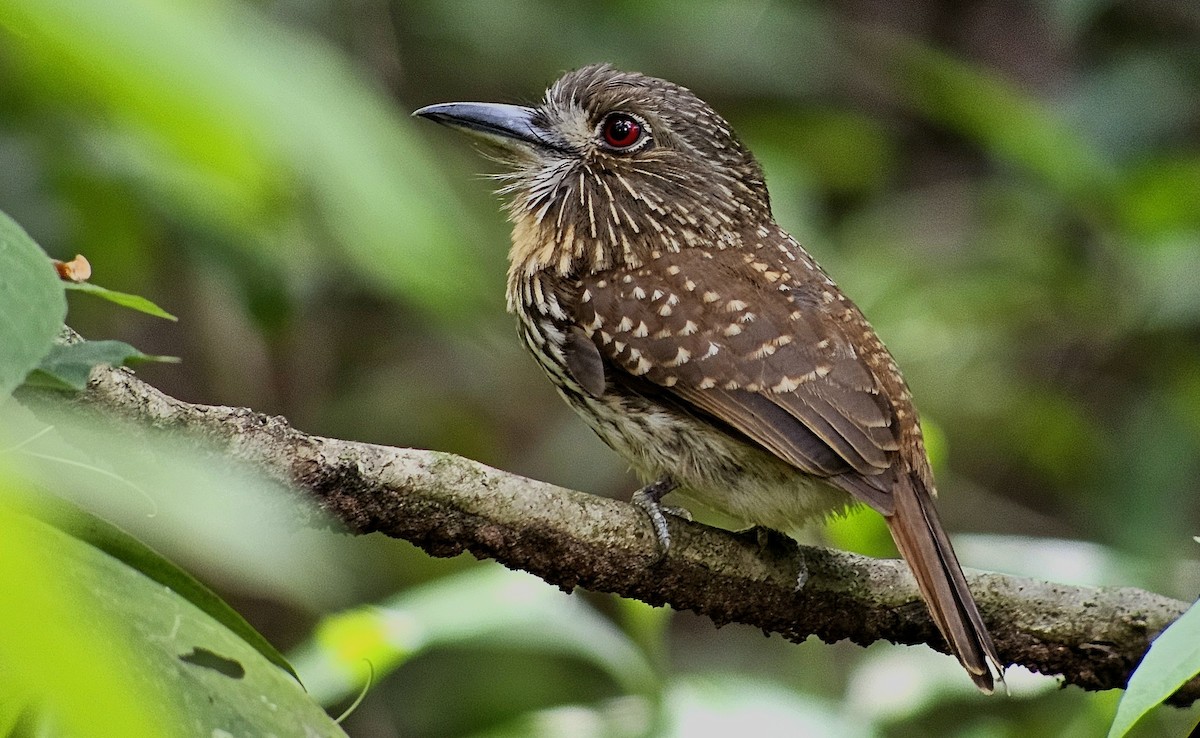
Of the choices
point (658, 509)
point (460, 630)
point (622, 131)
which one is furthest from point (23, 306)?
point (622, 131)

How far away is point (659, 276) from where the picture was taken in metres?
2.53

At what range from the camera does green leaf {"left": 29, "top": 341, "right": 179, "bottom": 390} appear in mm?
929

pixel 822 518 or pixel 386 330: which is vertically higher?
pixel 822 518

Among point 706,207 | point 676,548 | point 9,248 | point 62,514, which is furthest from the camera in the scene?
point 706,207

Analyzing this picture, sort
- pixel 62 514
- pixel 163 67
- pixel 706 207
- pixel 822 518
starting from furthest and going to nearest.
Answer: pixel 706 207 → pixel 822 518 → pixel 62 514 → pixel 163 67

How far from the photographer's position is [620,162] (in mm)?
2898

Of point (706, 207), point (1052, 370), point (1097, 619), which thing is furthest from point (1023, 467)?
point (1097, 619)

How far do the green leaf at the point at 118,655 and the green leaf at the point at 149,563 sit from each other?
1.3 inches

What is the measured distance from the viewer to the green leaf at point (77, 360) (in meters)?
0.93

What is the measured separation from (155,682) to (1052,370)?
15.1 ft

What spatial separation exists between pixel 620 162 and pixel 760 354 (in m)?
0.75

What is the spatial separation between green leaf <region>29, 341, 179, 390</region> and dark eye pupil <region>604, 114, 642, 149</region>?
6.69 ft

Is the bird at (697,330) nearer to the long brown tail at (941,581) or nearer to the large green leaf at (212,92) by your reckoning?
the long brown tail at (941,581)

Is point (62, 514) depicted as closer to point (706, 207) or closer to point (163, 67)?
point (163, 67)
